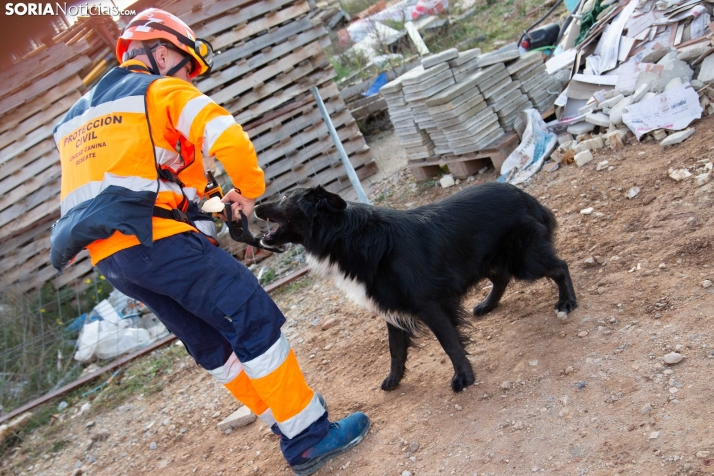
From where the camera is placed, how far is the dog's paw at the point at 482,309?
414 cm

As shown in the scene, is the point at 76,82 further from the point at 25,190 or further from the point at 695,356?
the point at 695,356

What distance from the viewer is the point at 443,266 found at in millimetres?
3414

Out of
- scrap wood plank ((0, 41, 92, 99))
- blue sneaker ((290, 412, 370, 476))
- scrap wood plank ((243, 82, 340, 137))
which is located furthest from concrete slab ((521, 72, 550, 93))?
scrap wood plank ((0, 41, 92, 99))

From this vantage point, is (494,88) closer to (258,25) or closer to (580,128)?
(580,128)

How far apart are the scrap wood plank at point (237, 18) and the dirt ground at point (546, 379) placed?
4.27m

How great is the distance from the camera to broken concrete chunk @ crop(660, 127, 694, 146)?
4863 millimetres

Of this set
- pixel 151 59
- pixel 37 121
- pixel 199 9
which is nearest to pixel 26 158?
pixel 37 121

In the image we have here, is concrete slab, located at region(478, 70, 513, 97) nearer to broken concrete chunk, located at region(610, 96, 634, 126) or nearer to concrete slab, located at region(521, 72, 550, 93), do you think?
concrete slab, located at region(521, 72, 550, 93)

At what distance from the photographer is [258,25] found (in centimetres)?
790

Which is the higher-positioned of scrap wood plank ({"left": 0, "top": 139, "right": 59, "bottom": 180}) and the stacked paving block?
scrap wood plank ({"left": 0, "top": 139, "right": 59, "bottom": 180})

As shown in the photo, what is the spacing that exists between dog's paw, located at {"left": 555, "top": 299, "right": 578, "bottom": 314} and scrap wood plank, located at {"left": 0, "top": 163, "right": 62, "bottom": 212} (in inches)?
274

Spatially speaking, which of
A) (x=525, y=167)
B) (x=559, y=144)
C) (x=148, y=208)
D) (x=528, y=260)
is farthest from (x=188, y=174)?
(x=559, y=144)

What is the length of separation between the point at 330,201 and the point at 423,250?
0.64 m

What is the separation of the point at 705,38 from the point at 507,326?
12.5 feet
